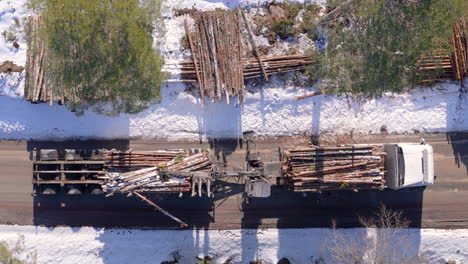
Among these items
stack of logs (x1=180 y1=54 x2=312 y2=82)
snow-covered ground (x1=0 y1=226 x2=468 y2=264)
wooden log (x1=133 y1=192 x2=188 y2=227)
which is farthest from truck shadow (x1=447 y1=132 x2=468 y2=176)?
wooden log (x1=133 y1=192 x2=188 y2=227)

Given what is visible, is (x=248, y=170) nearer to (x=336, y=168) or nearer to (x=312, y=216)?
(x=336, y=168)

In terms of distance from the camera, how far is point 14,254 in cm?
2241

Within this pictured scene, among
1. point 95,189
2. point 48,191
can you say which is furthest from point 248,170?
point 48,191

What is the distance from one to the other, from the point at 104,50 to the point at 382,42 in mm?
14969

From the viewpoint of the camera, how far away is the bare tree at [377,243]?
21344 mm

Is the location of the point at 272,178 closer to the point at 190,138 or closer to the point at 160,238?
the point at 190,138

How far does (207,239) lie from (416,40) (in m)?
16.7

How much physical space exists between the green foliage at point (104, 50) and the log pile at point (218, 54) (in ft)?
8.44

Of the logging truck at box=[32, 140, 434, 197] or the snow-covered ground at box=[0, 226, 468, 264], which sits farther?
the snow-covered ground at box=[0, 226, 468, 264]

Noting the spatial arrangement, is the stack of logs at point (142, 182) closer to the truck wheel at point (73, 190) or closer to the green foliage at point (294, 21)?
the truck wheel at point (73, 190)

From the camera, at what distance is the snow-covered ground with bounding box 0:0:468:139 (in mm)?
22672

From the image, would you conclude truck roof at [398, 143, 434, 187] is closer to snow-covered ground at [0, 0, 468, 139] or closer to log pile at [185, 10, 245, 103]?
snow-covered ground at [0, 0, 468, 139]

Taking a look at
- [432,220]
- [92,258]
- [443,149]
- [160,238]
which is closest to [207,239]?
[160,238]

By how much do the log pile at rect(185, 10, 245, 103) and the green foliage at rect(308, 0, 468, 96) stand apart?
5061 millimetres
